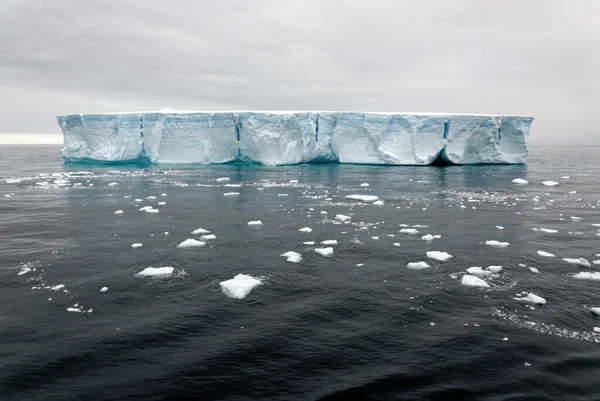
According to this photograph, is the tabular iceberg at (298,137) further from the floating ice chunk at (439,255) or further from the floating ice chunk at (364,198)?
the floating ice chunk at (439,255)

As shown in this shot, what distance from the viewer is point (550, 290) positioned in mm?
5113

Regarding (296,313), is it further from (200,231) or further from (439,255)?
(200,231)

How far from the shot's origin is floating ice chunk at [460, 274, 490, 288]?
5.32 meters

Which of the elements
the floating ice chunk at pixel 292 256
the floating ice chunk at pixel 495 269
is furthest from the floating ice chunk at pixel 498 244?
the floating ice chunk at pixel 292 256

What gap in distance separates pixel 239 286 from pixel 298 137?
18.3m

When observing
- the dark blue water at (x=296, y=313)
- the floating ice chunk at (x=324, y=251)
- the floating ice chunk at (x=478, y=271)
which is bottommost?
the dark blue water at (x=296, y=313)

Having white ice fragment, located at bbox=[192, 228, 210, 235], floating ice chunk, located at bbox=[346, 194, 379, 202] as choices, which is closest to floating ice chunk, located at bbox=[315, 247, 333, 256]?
white ice fragment, located at bbox=[192, 228, 210, 235]

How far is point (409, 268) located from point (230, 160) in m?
19.3

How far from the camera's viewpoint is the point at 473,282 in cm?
536

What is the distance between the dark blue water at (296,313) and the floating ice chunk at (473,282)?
0.31 feet

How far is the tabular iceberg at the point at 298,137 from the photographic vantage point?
21.8 meters

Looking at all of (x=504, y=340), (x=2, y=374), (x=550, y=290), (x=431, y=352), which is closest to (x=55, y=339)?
(x=2, y=374)

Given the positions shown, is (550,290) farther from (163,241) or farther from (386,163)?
(386,163)

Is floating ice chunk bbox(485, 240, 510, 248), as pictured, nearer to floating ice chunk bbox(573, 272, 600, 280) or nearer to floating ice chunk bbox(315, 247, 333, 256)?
floating ice chunk bbox(573, 272, 600, 280)
